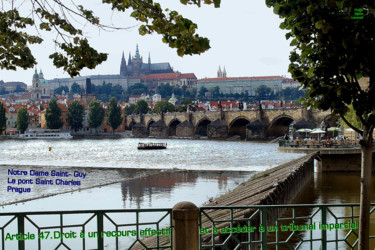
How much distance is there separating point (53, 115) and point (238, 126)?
32940 millimetres

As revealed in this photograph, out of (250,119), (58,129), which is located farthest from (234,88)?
(250,119)

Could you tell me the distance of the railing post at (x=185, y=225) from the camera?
4844 mm

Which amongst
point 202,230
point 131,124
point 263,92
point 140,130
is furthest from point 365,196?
point 263,92

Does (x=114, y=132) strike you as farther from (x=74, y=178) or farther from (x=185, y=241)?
(x=185, y=241)

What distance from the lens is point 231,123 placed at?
80.1 m

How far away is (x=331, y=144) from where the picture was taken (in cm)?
2788

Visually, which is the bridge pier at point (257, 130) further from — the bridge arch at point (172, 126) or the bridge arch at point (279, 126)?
the bridge arch at point (172, 126)

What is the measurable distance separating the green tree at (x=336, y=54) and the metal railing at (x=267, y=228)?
81cm

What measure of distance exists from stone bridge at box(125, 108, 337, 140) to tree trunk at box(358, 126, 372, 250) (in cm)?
5394

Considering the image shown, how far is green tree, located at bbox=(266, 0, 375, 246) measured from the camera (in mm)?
4332

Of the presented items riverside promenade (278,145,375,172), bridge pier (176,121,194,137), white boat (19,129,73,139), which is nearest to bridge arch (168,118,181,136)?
bridge pier (176,121,194,137)

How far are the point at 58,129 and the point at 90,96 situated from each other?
5575 cm

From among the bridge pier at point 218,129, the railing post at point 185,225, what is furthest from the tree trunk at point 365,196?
the bridge pier at point 218,129

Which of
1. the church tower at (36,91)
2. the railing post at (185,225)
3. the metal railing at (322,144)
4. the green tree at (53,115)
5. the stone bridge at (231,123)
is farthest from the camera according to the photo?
the church tower at (36,91)
